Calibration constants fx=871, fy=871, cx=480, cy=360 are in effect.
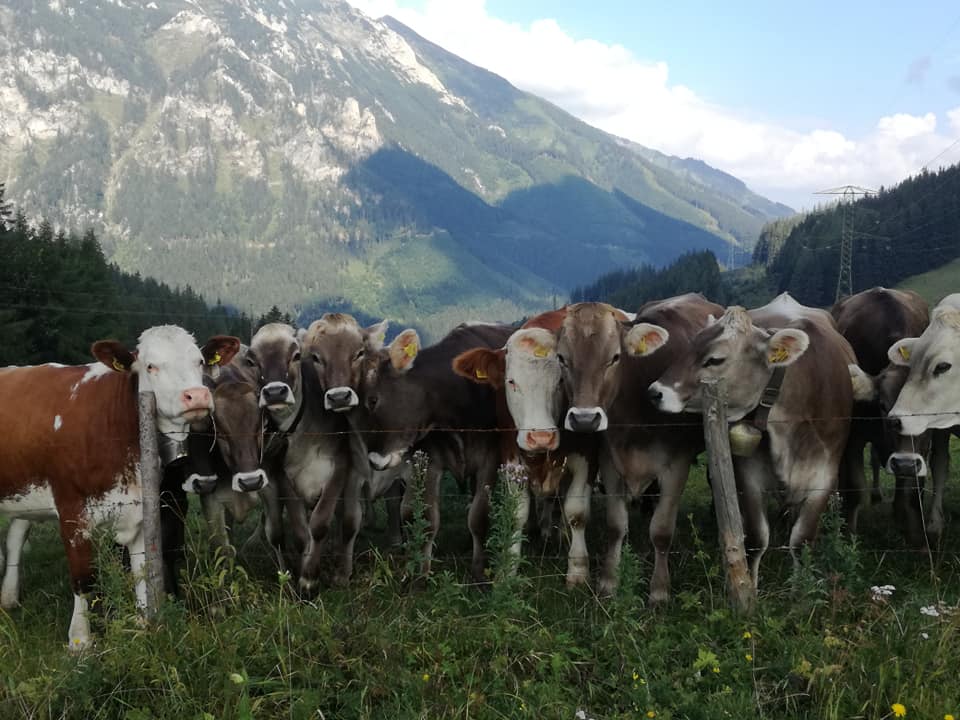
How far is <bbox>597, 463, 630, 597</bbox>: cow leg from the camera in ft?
26.2

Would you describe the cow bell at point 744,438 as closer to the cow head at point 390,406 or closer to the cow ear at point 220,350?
the cow head at point 390,406

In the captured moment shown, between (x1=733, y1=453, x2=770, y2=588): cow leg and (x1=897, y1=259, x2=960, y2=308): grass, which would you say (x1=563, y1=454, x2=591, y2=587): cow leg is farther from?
(x1=897, y1=259, x2=960, y2=308): grass

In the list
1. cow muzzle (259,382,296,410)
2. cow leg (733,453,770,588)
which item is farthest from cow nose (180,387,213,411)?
cow leg (733,453,770,588)

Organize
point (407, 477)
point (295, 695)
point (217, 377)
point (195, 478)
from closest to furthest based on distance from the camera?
point (295, 695), point (195, 478), point (217, 377), point (407, 477)

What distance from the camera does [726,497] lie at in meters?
6.98

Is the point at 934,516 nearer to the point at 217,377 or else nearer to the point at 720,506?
the point at 720,506

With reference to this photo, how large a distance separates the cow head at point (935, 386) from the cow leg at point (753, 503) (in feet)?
4.19

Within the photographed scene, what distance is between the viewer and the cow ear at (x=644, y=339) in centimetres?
806

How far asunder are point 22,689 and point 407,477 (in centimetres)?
455

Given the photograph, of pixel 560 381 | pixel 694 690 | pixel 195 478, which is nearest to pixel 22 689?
pixel 195 478

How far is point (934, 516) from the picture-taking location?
9.25 m

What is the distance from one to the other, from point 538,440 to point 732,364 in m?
1.87

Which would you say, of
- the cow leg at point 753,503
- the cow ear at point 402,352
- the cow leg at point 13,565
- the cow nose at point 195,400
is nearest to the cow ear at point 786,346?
the cow leg at point 753,503

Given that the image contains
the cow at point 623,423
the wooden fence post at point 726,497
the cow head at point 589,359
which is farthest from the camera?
the cow at point 623,423
